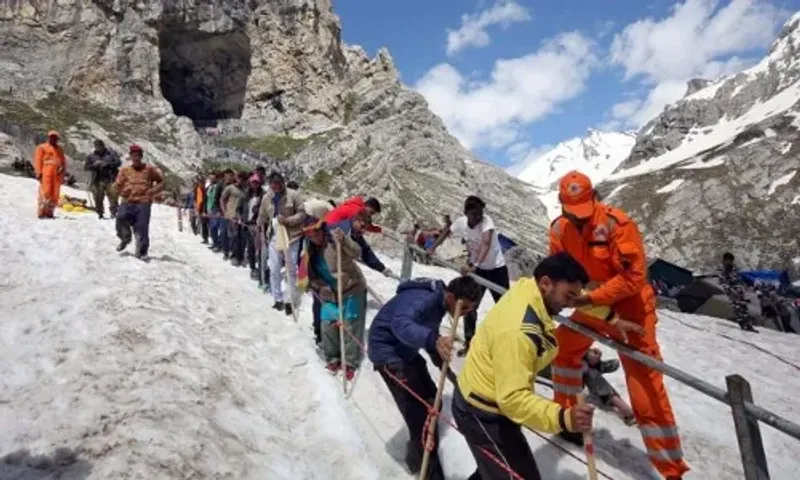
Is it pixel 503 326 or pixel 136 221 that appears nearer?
pixel 503 326

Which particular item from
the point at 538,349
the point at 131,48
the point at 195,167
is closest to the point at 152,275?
the point at 538,349

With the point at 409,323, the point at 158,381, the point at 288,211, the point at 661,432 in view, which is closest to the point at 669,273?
the point at 288,211

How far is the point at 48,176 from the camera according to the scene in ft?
55.1

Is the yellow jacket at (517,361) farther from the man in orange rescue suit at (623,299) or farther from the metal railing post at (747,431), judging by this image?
the man in orange rescue suit at (623,299)

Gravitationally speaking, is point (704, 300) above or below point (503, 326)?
below

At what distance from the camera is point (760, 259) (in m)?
138

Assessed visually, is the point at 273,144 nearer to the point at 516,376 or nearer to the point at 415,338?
the point at 415,338

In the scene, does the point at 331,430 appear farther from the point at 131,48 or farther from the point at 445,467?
the point at 131,48

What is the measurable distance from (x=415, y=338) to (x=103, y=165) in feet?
50.4

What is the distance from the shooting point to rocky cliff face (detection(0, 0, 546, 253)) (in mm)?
52562

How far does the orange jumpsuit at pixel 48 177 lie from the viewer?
16.6 m

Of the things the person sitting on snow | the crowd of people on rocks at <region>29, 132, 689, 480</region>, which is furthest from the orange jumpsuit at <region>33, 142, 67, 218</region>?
the person sitting on snow

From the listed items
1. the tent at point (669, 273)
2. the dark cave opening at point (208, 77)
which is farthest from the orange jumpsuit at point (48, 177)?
the dark cave opening at point (208, 77)

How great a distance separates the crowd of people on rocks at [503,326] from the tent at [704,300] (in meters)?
15.1
